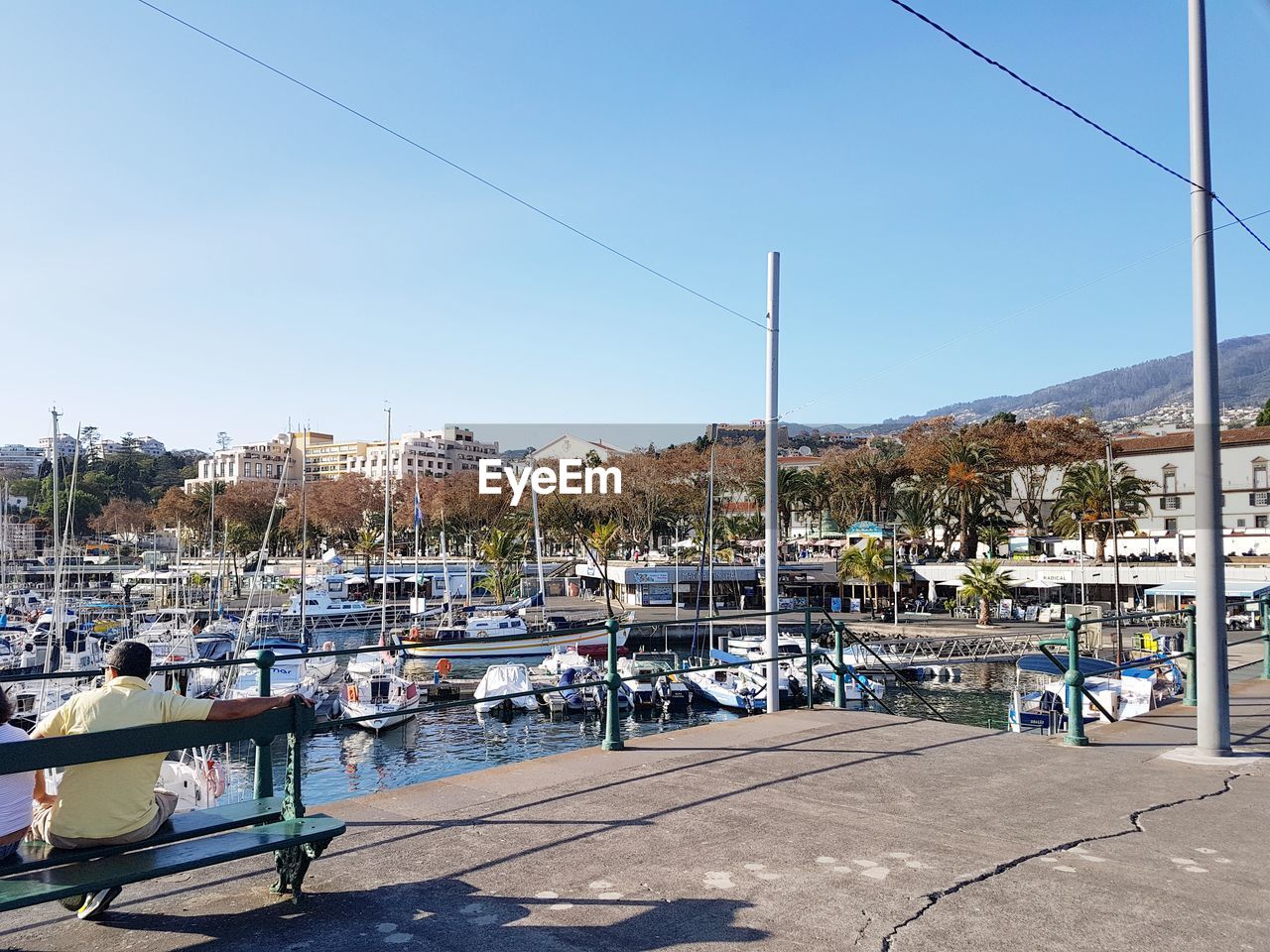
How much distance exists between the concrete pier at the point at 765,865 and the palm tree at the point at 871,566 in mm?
56587

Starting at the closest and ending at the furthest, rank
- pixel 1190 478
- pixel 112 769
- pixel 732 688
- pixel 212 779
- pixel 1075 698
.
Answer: pixel 112 769, pixel 1075 698, pixel 212 779, pixel 732 688, pixel 1190 478

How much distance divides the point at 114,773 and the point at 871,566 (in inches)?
2476

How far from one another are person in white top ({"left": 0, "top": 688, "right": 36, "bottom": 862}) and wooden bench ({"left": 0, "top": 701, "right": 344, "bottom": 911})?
0.07 m

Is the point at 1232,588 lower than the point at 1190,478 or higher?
lower

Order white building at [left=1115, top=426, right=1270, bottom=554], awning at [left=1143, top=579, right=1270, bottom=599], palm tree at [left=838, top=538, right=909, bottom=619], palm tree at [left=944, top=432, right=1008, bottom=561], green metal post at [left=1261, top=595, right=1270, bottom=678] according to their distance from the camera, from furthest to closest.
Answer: white building at [left=1115, top=426, right=1270, bottom=554], palm tree at [left=944, top=432, right=1008, bottom=561], palm tree at [left=838, top=538, right=909, bottom=619], awning at [left=1143, top=579, right=1270, bottom=599], green metal post at [left=1261, top=595, right=1270, bottom=678]

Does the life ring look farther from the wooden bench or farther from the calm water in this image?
the wooden bench

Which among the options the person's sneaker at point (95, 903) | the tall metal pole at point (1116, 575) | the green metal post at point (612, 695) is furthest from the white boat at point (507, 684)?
the person's sneaker at point (95, 903)

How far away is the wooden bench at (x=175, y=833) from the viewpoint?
12.8ft

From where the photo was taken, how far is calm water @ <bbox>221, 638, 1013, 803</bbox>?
27.9 m

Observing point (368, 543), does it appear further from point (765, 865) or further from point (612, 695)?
point (765, 865)

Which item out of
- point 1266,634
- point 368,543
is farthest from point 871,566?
point 1266,634

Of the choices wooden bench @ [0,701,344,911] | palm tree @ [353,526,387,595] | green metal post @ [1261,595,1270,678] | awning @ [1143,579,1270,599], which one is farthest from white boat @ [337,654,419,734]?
palm tree @ [353,526,387,595]

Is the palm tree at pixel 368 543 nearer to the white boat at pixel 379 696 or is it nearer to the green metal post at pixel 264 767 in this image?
the white boat at pixel 379 696

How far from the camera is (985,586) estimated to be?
5816 centimetres
